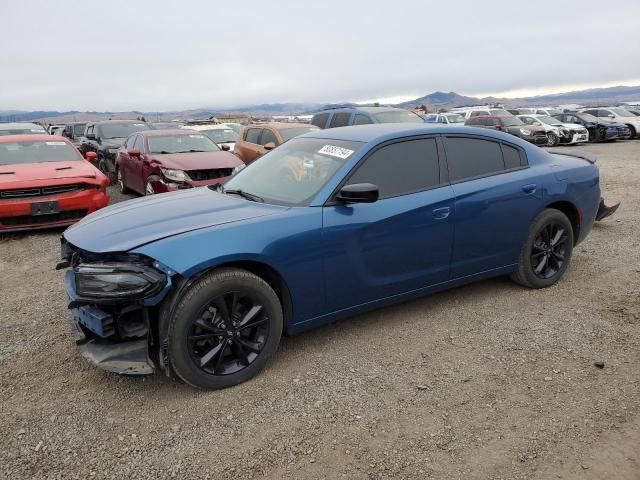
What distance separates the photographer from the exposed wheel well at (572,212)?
4.65 m

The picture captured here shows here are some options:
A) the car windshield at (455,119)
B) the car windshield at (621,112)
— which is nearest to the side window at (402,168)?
the car windshield at (455,119)

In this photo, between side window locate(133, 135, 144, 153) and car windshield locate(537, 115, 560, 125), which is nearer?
side window locate(133, 135, 144, 153)

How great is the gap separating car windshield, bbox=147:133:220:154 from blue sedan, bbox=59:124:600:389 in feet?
17.1

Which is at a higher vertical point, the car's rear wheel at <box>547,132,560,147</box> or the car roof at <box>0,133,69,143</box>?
the car roof at <box>0,133,69,143</box>

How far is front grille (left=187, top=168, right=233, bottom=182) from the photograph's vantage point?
7.96 metres

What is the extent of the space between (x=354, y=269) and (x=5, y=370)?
2505mm

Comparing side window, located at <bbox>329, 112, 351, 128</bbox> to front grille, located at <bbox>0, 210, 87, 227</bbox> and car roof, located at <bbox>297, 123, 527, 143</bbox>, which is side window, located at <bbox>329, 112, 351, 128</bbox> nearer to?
front grille, located at <bbox>0, 210, 87, 227</bbox>

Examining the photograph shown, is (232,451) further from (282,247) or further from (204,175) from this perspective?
(204,175)

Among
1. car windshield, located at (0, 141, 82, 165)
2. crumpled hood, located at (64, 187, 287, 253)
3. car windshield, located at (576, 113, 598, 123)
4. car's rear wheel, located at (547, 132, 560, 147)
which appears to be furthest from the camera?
car windshield, located at (576, 113, 598, 123)

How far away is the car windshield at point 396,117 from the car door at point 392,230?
8403 mm

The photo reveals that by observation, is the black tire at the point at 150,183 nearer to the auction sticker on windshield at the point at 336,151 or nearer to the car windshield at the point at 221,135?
the auction sticker on windshield at the point at 336,151

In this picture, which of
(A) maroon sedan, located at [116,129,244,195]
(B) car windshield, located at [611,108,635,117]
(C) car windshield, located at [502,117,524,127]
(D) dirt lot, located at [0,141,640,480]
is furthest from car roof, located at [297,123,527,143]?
(B) car windshield, located at [611,108,635,117]

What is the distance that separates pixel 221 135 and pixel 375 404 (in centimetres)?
1398

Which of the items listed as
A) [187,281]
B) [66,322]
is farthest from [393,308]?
[66,322]
